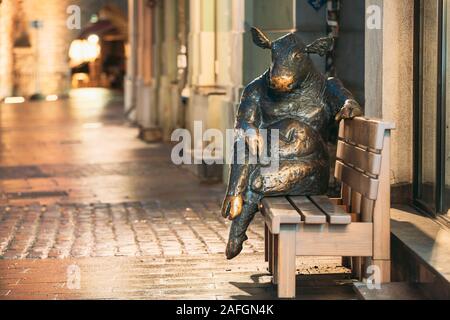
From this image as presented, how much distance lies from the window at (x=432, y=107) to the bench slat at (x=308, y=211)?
117 cm

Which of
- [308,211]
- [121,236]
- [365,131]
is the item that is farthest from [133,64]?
[308,211]

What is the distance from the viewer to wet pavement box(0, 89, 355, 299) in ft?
25.3

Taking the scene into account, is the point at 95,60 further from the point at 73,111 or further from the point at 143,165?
the point at 143,165

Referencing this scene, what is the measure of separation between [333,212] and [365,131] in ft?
1.80

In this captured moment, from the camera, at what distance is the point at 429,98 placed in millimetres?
8602

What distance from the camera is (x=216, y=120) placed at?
53.0ft

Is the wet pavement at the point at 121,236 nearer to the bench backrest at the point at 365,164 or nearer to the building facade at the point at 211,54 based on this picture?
the bench backrest at the point at 365,164

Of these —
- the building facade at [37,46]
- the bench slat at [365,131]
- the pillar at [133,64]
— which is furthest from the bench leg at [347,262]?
the building facade at [37,46]

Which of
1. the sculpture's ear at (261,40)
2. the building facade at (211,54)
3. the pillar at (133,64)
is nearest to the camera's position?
the sculpture's ear at (261,40)

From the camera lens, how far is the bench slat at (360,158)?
691cm

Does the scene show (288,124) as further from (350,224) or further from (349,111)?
(350,224)

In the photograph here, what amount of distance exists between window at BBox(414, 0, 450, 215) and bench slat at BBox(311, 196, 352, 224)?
1113 mm
